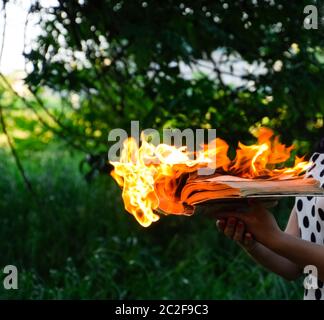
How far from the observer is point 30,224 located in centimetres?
550

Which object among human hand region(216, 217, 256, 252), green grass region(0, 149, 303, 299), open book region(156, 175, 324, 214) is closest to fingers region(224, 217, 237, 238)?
human hand region(216, 217, 256, 252)

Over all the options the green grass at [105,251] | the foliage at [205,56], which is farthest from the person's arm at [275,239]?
the green grass at [105,251]

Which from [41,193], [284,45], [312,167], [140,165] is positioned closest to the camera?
[140,165]

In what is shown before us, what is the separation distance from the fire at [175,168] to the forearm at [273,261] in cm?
→ 37

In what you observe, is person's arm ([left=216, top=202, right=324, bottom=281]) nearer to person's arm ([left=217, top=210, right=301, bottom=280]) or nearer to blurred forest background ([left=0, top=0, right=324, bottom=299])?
person's arm ([left=217, top=210, right=301, bottom=280])

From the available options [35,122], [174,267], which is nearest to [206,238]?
[174,267]

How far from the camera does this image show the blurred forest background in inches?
150

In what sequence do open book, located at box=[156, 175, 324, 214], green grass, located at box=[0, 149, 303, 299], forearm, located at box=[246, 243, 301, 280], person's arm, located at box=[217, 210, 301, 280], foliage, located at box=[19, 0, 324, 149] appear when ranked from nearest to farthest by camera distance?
open book, located at box=[156, 175, 324, 214] → person's arm, located at box=[217, 210, 301, 280] → forearm, located at box=[246, 243, 301, 280] → foliage, located at box=[19, 0, 324, 149] → green grass, located at box=[0, 149, 303, 299]

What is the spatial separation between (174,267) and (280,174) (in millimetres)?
3223

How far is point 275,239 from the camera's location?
2078 mm

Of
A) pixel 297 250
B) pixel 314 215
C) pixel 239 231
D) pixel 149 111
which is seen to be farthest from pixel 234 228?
pixel 149 111

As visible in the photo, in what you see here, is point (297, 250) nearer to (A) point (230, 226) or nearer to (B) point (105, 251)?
(A) point (230, 226)

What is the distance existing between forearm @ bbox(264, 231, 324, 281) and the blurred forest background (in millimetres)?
1630
